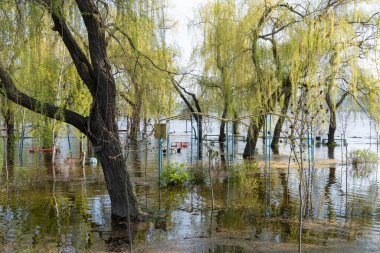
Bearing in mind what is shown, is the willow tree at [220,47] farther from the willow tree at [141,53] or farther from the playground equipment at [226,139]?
the willow tree at [141,53]

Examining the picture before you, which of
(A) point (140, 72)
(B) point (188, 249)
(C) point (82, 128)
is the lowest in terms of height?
(B) point (188, 249)

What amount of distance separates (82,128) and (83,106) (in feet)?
27.7

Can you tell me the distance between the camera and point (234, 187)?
12961 mm

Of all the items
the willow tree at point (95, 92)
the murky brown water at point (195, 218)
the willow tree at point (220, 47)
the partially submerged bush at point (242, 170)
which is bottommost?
the murky brown water at point (195, 218)

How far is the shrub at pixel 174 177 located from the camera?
42.9ft

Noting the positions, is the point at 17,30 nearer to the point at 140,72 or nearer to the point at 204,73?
the point at 140,72

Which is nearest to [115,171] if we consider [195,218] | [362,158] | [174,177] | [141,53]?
[195,218]

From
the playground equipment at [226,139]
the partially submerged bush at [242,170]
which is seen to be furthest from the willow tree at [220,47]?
the partially submerged bush at [242,170]

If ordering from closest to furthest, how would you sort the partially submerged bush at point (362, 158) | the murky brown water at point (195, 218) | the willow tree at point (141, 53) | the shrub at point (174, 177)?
1. the willow tree at point (141, 53)
2. the murky brown water at point (195, 218)
3. the shrub at point (174, 177)
4. the partially submerged bush at point (362, 158)

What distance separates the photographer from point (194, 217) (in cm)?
921

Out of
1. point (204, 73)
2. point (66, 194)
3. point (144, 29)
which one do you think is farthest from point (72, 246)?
point (204, 73)

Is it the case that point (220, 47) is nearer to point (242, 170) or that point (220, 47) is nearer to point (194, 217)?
point (242, 170)

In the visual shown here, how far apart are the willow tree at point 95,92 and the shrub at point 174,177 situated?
4.65m

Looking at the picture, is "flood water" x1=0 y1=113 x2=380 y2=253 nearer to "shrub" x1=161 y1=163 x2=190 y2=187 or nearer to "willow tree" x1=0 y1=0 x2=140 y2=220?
"shrub" x1=161 y1=163 x2=190 y2=187
